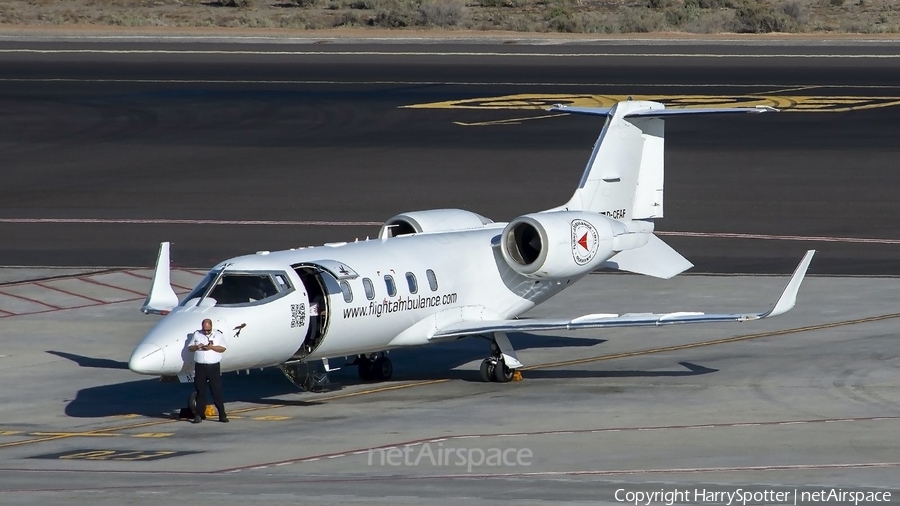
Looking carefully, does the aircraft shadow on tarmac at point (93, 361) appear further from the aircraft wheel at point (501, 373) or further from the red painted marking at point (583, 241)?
the red painted marking at point (583, 241)

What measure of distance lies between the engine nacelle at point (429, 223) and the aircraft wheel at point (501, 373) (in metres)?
3.07

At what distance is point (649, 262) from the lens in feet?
96.7

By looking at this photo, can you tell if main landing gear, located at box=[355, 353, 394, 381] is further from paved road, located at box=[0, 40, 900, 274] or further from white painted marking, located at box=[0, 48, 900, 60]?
white painted marking, located at box=[0, 48, 900, 60]

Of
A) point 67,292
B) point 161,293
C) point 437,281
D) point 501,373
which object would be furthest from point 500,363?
point 67,292

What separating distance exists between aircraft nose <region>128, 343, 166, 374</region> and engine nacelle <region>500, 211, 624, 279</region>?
23.4ft

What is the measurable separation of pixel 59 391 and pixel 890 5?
99748mm

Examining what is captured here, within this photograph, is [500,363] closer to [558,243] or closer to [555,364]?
[555,364]

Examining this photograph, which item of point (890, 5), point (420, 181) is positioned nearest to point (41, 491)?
point (420, 181)

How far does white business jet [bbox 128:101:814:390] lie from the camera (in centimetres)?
2447

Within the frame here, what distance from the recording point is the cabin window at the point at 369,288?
25812 mm

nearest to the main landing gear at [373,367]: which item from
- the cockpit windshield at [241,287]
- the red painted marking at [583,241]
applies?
the cockpit windshield at [241,287]

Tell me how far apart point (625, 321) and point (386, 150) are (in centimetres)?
2914

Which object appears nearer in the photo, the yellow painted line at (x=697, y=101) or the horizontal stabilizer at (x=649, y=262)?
the horizontal stabilizer at (x=649, y=262)

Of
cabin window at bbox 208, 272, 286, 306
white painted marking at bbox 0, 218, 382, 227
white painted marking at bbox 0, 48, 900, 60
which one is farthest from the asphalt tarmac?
white painted marking at bbox 0, 48, 900, 60
